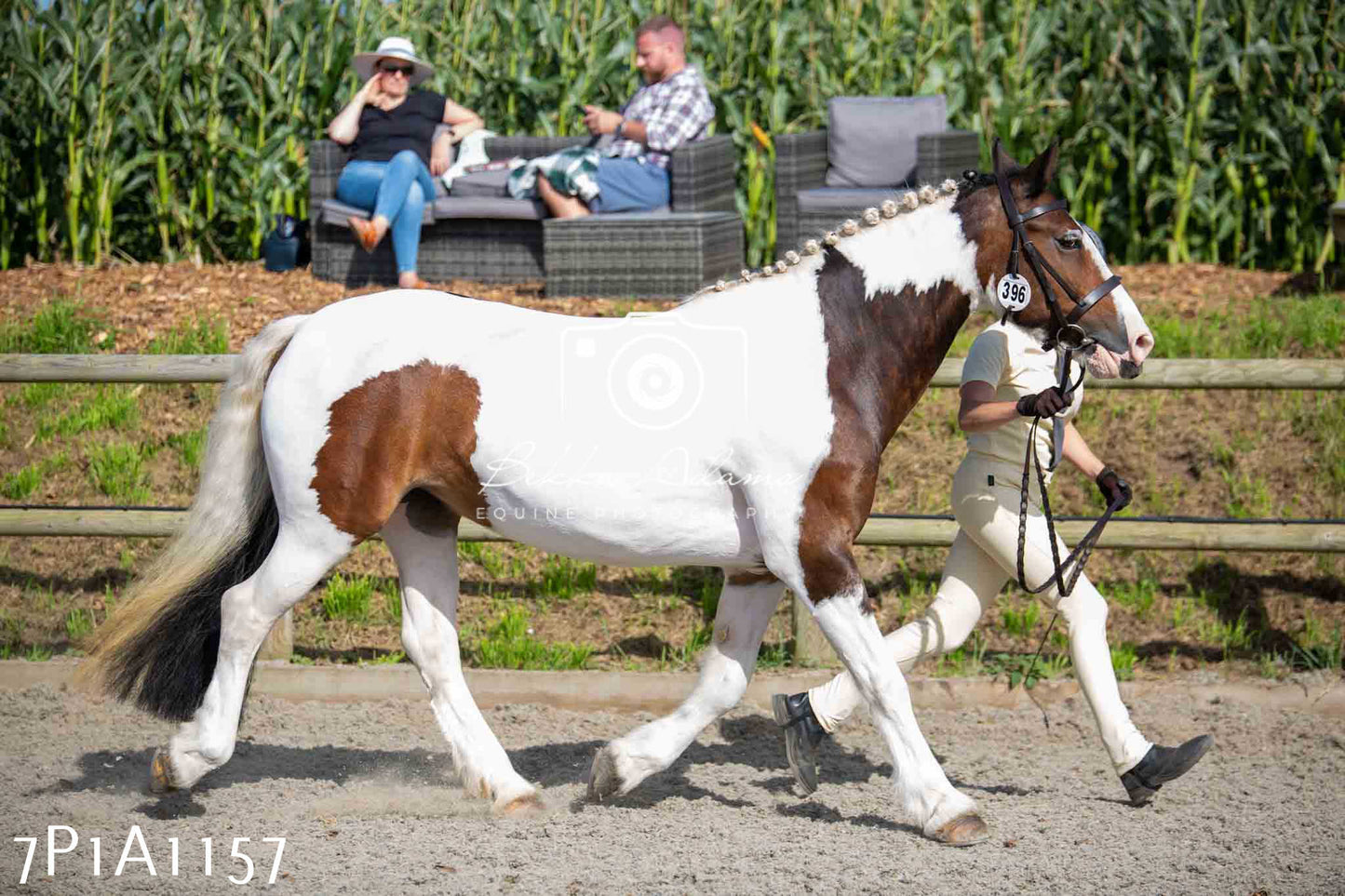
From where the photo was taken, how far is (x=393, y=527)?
163 inches

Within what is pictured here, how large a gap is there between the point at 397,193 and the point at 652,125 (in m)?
1.49

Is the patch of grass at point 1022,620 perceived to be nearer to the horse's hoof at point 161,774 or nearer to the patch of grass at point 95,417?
the horse's hoof at point 161,774

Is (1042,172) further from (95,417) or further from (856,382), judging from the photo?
(95,417)

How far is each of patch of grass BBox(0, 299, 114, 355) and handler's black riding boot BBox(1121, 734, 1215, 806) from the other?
16.8 feet

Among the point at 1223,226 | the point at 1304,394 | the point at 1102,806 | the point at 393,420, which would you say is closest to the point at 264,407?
the point at 393,420

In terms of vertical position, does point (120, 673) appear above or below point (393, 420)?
below

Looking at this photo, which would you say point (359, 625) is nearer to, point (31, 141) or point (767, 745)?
point (767, 745)

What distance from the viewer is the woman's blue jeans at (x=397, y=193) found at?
7656mm

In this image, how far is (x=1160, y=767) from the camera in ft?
12.8

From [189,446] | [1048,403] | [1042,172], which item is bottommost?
[189,446]

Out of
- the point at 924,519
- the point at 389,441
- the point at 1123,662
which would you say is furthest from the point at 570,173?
the point at 389,441

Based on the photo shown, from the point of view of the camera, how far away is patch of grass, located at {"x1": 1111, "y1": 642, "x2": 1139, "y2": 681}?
5223mm

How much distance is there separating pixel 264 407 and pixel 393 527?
1.75 ft

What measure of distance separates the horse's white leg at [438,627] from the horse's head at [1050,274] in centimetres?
169
